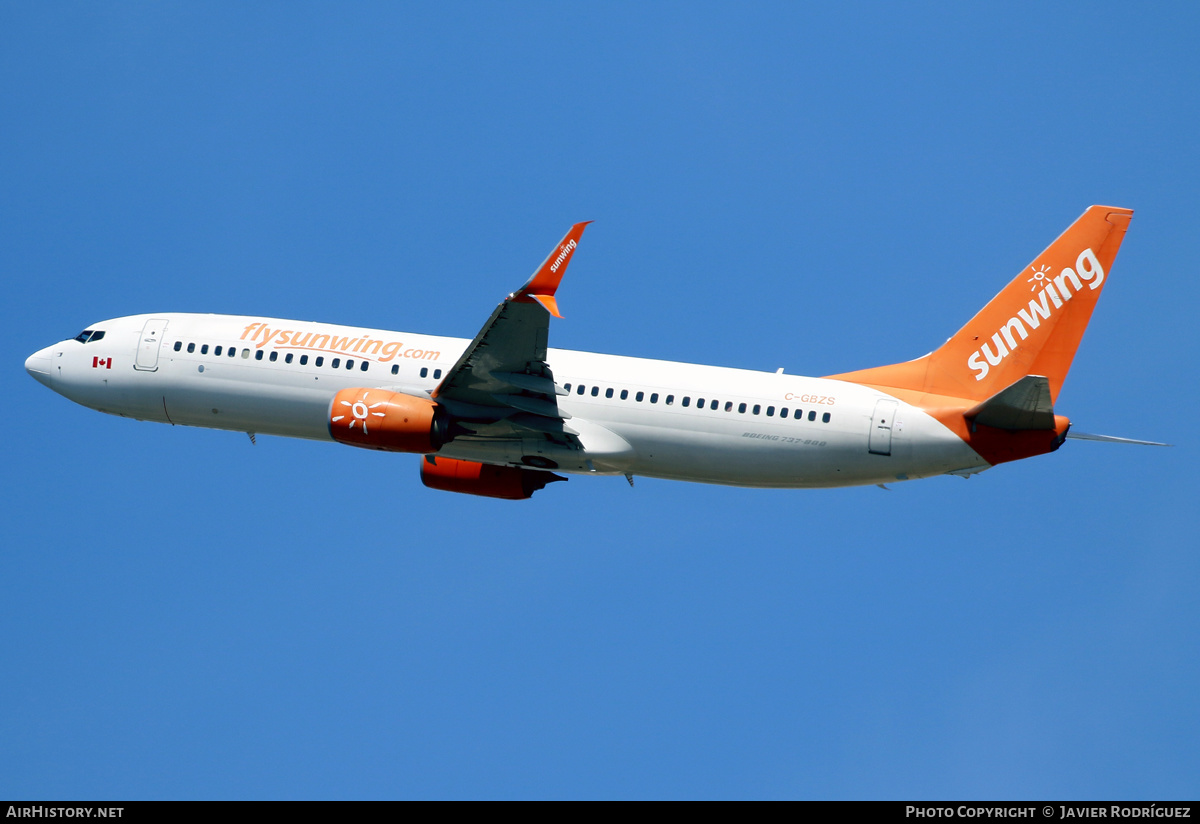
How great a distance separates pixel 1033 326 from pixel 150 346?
28231mm

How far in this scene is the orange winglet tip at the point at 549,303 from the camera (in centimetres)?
3766

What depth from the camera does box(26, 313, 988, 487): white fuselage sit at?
40781mm

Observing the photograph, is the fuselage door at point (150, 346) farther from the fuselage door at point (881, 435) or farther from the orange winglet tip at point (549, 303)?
the fuselage door at point (881, 435)

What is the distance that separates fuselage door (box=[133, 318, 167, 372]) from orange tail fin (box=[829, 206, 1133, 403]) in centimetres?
2300

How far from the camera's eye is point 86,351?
155 feet

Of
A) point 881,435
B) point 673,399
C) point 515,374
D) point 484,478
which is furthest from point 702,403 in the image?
point 484,478

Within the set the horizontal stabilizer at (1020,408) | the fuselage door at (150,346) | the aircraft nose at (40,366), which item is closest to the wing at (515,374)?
the fuselage door at (150,346)

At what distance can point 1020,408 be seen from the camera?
38.1 metres

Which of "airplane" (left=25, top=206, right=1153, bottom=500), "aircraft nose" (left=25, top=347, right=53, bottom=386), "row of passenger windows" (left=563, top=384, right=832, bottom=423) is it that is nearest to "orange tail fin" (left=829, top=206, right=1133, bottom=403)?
"airplane" (left=25, top=206, right=1153, bottom=500)

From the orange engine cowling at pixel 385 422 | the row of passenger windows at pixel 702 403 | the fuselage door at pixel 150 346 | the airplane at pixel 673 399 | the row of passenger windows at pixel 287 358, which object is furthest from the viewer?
the fuselage door at pixel 150 346

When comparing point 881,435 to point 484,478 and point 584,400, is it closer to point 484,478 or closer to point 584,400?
point 584,400

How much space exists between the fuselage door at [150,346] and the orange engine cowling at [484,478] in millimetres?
9603

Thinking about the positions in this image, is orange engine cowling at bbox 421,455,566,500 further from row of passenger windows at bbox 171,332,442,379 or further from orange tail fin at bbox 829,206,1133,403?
orange tail fin at bbox 829,206,1133,403
